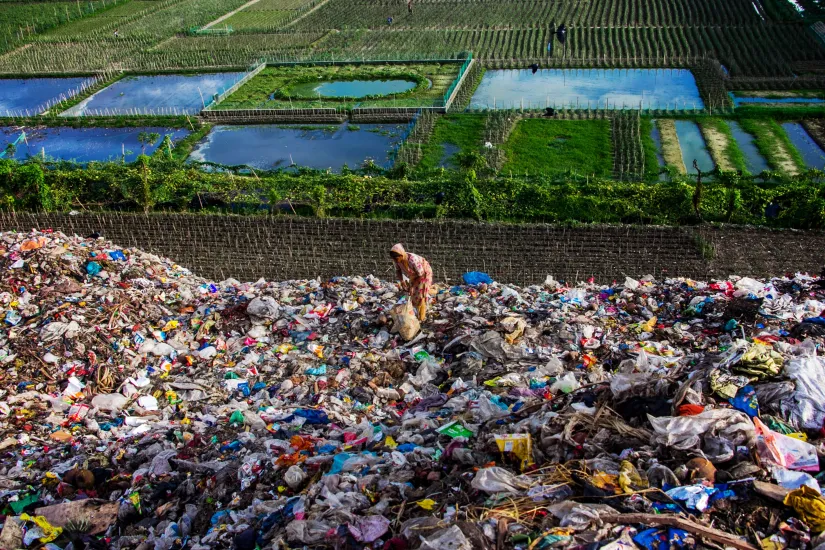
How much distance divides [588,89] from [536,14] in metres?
9.69

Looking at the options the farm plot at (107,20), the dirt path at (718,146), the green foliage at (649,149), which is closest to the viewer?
the green foliage at (649,149)

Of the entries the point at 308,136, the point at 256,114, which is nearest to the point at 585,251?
the point at 308,136

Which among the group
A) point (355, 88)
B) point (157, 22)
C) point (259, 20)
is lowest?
point (355, 88)

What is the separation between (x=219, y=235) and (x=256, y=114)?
8.74 meters

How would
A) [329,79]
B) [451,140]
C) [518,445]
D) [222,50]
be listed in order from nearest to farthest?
[518,445]
[451,140]
[329,79]
[222,50]

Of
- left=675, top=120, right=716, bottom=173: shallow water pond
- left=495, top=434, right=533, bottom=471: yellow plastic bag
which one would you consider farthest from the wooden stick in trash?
left=675, top=120, right=716, bottom=173: shallow water pond

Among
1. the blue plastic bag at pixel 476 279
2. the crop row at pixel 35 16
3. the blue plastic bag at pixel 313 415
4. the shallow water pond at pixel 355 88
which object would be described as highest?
the crop row at pixel 35 16

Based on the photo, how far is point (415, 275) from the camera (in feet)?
29.7

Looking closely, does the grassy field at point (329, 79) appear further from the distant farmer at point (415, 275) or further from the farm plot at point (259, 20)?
the distant farmer at point (415, 275)

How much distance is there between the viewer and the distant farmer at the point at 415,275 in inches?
347

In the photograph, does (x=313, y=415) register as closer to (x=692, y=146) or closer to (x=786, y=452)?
(x=786, y=452)

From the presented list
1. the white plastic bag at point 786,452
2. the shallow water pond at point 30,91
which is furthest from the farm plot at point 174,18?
the white plastic bag at point 786,452

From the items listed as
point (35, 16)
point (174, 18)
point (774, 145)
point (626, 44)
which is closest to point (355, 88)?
point (626, 44)

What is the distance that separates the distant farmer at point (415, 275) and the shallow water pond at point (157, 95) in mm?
15477
